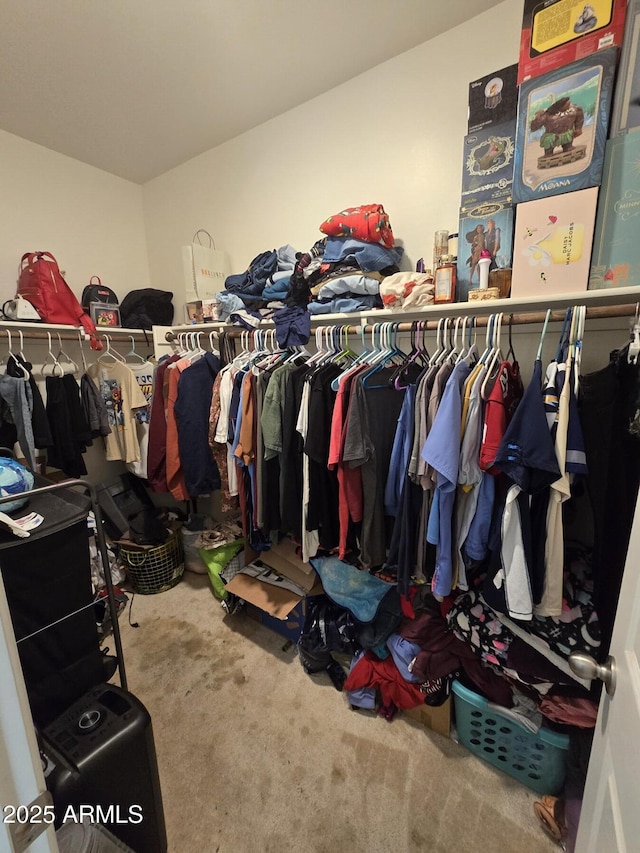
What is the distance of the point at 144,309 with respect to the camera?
2584mm

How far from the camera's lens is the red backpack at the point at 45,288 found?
82.9 inches

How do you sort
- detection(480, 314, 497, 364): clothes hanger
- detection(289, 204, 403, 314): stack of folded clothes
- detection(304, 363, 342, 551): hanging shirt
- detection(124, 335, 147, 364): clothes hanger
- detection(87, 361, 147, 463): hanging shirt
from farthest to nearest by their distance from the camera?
detection(124, 335, 147, 364): clothes hanger < detection(87, 361, 147, 463): hanging shirt < detection(289, 204, 403, 314): stack of folded clothes < detection(304, 363, 342, 551): hanging shirt < detection(480, 314, 497, 364): clothes hanger

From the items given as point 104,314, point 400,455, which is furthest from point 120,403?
point 400,455

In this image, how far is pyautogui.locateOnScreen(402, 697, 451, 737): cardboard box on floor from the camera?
4.79 ft

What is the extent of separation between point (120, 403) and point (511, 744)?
8.80 feet

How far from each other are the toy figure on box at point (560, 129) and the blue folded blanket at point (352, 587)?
175cm

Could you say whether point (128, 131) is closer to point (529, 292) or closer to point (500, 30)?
point (500, 30)

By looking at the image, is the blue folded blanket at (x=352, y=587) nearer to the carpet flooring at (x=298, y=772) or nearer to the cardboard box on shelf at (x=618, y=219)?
the carpet flooring at (x=298, y=772)

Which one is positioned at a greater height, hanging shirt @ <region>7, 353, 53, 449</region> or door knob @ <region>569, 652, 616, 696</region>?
hanging shirt @ <region>7, 353, 53, 449</region>

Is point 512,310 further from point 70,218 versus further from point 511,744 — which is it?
point 70,218

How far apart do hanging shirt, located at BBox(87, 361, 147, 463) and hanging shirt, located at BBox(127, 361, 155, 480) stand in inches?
1.2

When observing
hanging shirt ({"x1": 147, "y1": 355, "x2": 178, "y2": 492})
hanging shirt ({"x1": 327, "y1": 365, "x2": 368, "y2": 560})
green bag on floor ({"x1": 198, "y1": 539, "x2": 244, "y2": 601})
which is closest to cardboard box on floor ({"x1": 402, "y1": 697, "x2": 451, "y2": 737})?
hanging shirt ({"x1": 327, "y1": 365, "x2": 368, "y2": 560})

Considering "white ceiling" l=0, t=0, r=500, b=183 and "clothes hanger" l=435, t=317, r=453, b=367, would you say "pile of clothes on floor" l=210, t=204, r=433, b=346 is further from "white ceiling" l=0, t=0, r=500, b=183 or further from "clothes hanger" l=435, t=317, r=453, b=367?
"white ceiling" l=0, t=0, r=500, b=183

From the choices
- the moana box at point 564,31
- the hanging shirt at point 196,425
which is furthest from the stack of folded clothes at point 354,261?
the hanging shirt at point 196,425
